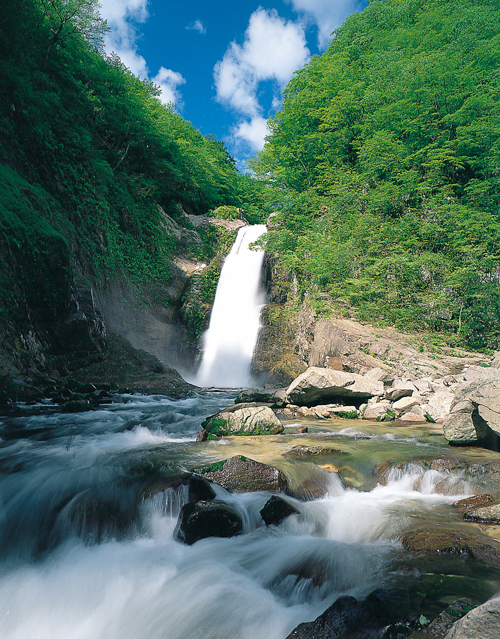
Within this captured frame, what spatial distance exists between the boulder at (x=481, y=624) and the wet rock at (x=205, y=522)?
2254mm

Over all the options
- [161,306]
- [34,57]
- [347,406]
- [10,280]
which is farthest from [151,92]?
[347,406]

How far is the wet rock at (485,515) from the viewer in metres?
3.27

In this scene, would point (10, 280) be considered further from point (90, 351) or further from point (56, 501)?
point (56, 501)

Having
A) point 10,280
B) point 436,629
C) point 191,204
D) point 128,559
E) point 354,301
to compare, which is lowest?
point 128,559

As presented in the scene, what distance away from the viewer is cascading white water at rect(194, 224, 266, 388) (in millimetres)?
17125

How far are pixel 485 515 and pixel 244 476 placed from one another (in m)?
2.47

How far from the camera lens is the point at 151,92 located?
931 inches

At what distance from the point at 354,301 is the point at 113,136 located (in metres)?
16.1

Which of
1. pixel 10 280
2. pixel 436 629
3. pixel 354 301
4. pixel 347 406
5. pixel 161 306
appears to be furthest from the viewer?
pixel 161 306

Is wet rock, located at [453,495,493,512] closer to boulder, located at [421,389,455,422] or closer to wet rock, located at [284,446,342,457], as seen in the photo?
wet rock, located at [284,446,342,457]

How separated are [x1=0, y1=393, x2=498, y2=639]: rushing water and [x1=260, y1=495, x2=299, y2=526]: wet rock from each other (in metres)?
0.07

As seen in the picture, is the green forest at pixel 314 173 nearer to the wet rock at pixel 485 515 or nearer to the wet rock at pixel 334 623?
the wet rock at pixel 485 515

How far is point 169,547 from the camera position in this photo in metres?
3.38

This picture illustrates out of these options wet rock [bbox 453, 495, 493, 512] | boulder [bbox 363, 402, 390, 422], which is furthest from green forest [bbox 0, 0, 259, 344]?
wet rock [bbox 453, 495, 493, 512]
